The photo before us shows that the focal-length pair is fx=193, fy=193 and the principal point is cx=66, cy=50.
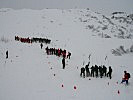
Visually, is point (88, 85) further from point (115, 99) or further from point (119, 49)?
point (119, 49)

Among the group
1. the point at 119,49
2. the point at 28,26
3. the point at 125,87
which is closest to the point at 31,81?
the point at 125,87

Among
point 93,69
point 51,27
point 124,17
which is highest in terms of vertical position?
point 124,17

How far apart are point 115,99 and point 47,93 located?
437cm

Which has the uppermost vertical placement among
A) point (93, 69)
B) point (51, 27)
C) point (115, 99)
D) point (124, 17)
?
point (124, 17)

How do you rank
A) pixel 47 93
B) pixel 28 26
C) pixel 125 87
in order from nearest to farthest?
pixel 47 93
pixel 125 87
pixel 28 26

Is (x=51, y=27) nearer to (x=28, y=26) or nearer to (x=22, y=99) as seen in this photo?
(x=28, y=26)

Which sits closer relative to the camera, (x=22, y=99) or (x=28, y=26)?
(x=22, y=99)

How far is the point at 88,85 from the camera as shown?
48.3 feet

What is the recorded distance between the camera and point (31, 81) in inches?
580

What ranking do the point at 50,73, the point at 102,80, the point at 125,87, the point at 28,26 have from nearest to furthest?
the point at 125,87
the point at 102,80
the point at 50,73
the point at 28,26

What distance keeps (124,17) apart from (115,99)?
115591 mm

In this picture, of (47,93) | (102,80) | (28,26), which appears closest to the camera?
(47,93)

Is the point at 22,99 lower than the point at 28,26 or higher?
lower

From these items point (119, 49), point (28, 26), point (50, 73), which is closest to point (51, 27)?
point (28, 26)
